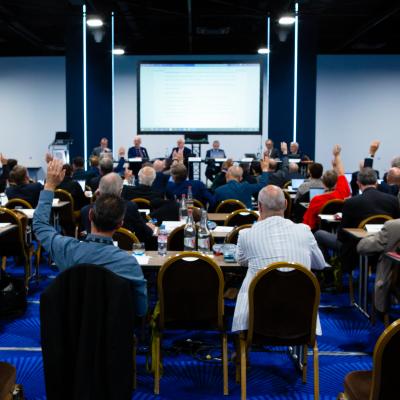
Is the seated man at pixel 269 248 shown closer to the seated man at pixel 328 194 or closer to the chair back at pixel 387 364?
the chair back at pixel 387 364

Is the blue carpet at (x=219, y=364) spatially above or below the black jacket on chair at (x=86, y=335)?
below

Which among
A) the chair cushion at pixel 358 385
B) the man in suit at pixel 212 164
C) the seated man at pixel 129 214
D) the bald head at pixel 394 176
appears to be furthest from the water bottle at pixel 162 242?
the man in suit at pixel 212 164

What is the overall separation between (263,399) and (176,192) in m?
3.61

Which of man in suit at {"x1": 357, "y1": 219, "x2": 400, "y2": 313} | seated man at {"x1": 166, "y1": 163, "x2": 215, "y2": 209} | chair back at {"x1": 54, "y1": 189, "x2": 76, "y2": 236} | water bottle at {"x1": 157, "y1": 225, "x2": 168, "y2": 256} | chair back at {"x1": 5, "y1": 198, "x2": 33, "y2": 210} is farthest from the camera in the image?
chair back at {"x1": 54, "y1": 189, "x2": 76, "y2": 236}

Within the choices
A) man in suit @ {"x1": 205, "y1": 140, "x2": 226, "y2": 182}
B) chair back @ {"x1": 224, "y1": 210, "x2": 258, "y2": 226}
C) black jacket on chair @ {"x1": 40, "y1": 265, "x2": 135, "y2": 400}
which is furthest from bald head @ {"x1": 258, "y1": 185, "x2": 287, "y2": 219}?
man in suit @ {"x1": 205, "y1": 140, "x2": 226, "y2": 182}

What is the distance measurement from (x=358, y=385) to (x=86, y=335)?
125 cm

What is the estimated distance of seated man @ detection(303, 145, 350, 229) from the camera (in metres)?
6.54

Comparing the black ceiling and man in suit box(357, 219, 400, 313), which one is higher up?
the black ceiling

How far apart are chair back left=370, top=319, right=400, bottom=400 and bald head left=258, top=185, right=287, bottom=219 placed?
1483mm

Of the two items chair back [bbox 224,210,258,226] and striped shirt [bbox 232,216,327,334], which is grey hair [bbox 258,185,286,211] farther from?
chair back [bbox 224,210,258,226]

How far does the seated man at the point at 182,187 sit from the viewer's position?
6.65 meters

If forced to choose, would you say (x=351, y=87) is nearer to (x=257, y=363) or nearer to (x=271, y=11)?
(x=271, y=11)

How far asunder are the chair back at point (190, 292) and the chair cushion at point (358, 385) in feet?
3.35

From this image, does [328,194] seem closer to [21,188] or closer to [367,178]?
[367,178]
